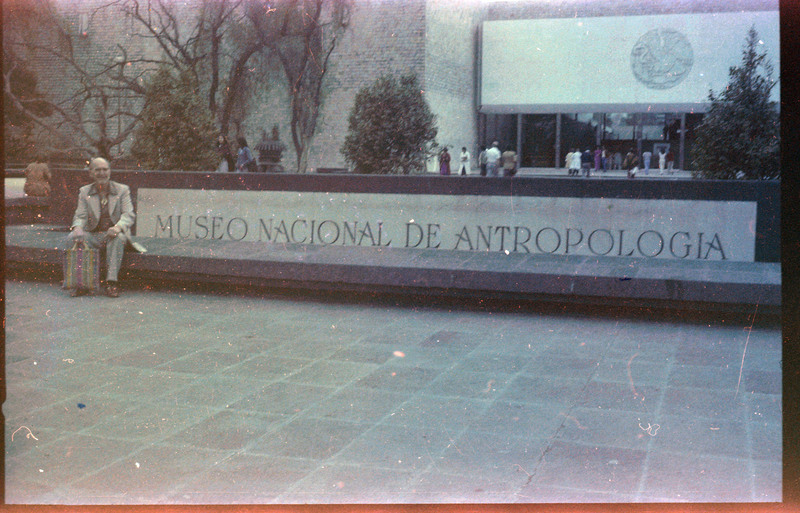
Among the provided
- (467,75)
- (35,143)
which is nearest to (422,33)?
(467,75)

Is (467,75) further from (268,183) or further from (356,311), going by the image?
(356,311)

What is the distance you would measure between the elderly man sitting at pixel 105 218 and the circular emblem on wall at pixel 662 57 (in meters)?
22.2

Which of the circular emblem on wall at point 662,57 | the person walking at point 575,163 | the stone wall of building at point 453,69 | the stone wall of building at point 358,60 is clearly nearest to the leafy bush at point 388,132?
the stone wall of building at point 453,69

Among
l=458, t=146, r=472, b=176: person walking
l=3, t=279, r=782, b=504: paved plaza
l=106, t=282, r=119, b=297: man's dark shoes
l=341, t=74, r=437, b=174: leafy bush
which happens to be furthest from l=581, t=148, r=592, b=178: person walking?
l=106, t=282, r=119, b=297: man's dark shoes

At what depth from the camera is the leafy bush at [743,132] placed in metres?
8.35

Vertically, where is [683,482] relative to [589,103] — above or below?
below

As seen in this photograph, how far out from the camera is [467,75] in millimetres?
28609

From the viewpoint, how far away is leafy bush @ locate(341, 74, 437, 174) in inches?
427

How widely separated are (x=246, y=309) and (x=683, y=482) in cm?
510

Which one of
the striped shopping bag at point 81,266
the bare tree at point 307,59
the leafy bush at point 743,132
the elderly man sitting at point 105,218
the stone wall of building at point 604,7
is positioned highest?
the stone wall of building at point 604,7

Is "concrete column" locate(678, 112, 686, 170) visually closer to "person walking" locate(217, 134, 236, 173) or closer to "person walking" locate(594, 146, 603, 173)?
"person walking" locate(594, 146, 603, 173)

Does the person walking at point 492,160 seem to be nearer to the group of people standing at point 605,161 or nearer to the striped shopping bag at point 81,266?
the group of people standing at point 605,161

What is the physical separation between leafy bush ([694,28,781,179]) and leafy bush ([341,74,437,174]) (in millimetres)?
3787

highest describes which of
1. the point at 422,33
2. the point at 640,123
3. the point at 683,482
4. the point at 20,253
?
the point at 422,33
